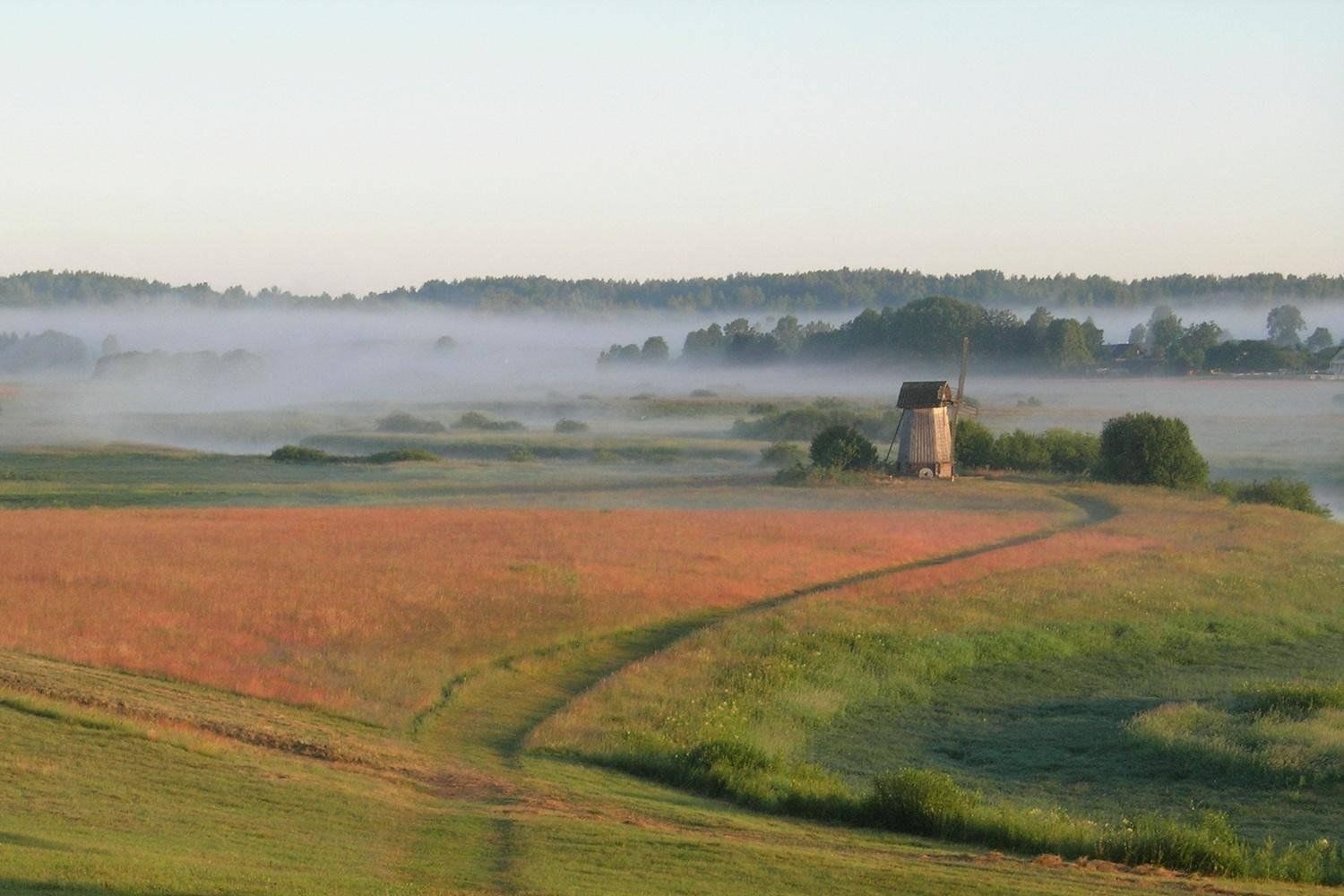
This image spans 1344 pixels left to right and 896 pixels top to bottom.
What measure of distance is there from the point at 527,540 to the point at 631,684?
19284mm

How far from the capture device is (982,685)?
3369 cm

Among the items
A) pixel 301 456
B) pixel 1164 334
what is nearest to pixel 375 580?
pixel 301 456

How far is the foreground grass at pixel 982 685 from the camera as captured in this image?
20500mm

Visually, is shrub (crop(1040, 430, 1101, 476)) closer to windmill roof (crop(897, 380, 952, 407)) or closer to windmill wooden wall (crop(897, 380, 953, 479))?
windmill wooden wall (crop(897, 380, 953, 479))

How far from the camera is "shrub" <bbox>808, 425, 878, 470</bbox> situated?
278ft

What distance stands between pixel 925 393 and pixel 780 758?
60851 millimetres

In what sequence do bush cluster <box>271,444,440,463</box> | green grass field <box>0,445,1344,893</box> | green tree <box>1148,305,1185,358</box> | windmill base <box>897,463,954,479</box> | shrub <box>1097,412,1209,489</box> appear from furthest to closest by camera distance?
green tree <box>1148,305,1185,358</box> < bush cluster <box>271,444,440,463</box> < windmill base <box>897,463,954,479</box> < shrub <box>1097,412,1209,489</box> < green grass field <box>0,445,1344,893</box>

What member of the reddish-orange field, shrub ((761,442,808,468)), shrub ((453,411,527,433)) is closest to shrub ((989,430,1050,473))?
shrub ((761,442,808,468))

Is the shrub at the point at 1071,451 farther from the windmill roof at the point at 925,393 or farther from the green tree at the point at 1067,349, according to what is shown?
the green tree at the point at 1067,349

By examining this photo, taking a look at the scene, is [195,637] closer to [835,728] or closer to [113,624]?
[113,624]

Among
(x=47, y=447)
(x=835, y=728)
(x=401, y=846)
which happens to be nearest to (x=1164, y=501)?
(x=835, y=728)

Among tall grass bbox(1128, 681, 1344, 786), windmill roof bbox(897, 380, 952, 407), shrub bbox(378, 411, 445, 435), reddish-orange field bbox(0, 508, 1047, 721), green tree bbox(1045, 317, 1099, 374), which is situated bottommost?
tall grass bbox(1128, 681, 1344, 786)

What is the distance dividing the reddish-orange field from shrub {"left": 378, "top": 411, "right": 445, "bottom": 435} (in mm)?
76372

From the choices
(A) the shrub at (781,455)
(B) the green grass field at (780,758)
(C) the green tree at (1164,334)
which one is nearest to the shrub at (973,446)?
(A) the shrub at (781,455)
